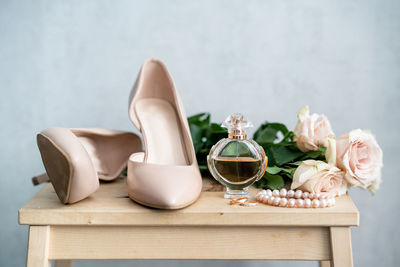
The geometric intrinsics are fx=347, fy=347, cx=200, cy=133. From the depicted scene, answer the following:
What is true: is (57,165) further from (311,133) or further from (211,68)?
(211,68)

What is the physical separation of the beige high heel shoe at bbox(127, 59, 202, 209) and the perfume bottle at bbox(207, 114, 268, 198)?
0.15 feet

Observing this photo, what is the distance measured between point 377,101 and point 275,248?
0.62m

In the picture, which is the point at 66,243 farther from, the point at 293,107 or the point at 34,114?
the point at 293,107

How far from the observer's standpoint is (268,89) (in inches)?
38.3

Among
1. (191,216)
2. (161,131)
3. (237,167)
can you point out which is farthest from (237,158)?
(161,131)

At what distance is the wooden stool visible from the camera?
506 millimetres

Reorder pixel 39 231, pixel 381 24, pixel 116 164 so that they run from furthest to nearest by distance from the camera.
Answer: pixel 381 24 → pixel 116 164 → pixel 39 231

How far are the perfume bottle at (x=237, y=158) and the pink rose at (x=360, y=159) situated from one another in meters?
0.14

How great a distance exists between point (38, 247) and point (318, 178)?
0.44 m

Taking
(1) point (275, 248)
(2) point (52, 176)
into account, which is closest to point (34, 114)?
(2) point (52, 176)

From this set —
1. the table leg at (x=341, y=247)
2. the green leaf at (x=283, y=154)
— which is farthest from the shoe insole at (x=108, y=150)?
the table leg at (x=341, y=247)

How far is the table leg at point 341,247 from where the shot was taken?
0.50 m

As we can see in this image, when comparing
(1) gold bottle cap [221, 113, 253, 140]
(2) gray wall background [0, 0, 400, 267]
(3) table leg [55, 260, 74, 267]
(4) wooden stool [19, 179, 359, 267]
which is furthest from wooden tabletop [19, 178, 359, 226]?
(2) gray wall background [0, 0, 400, 267]

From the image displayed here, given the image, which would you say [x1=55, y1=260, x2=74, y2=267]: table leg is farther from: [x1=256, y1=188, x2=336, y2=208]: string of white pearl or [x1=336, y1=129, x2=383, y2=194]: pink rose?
[x1=336, y1=129, x2=383, y2=194]: pink rose
